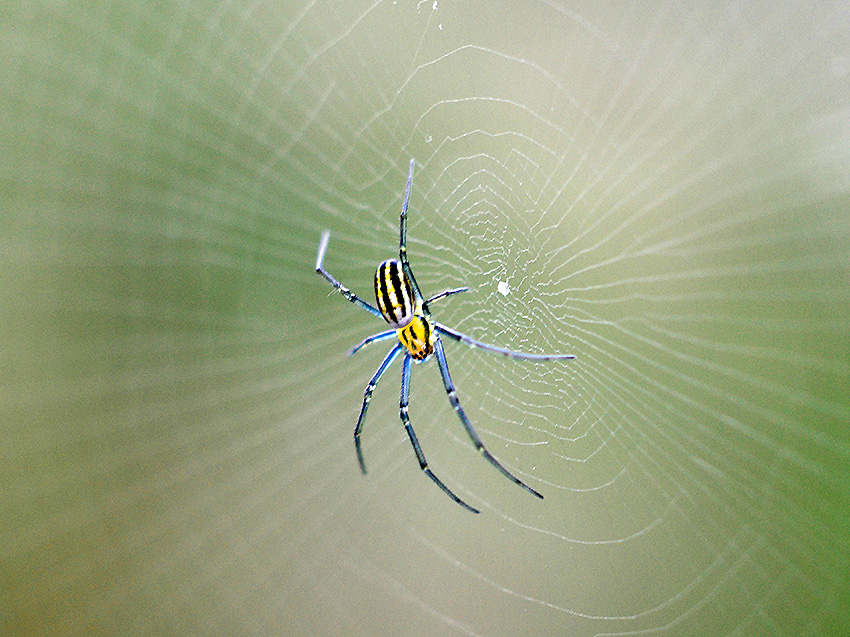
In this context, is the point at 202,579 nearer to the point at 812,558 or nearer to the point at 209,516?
the point at 209,516

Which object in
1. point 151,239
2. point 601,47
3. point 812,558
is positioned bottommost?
point 812,558

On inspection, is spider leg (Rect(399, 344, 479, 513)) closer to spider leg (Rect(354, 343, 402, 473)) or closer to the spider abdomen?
spider leg (Rect(354, 343, 402, 473))

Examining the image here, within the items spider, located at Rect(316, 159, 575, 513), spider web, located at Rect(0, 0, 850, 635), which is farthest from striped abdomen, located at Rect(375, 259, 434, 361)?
spider web, located at Rect(0, 0, 850, 635)

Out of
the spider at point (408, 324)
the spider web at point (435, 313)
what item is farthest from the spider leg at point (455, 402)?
the spider web at point (435, 313)

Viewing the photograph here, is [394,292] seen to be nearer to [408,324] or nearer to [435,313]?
[408,324]

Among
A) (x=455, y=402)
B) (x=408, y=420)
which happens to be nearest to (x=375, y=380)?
(x=408, y=420)

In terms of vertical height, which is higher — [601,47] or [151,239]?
[151,239]

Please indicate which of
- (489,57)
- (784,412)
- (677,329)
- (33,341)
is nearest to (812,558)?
(784,412)
